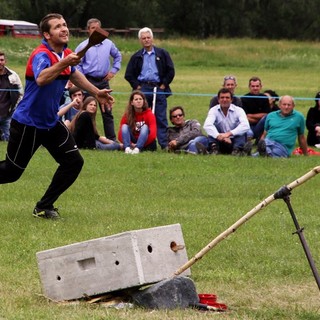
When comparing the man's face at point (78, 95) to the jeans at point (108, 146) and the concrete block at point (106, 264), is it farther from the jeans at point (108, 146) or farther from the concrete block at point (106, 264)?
the concrete block at point (106, 264)

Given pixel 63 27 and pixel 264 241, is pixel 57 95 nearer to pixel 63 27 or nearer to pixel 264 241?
pixel 63 27

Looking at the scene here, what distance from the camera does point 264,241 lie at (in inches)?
377

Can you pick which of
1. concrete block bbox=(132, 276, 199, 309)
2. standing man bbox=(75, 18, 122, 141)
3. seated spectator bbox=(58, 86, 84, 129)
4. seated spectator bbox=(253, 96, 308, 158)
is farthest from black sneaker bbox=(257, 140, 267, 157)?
concrete block bbox=(132, 276, 199, 309)

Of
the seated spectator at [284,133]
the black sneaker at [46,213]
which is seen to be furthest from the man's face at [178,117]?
the black sneaker at [46,213]

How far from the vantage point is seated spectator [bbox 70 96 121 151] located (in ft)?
55.1

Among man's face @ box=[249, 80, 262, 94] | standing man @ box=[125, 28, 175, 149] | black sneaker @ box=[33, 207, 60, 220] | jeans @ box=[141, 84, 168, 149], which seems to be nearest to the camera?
black sneaker @ box=[33, 207, 60, 220]

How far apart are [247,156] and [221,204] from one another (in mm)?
4698

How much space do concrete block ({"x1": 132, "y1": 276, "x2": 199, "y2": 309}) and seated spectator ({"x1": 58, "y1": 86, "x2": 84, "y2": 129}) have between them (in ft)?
32.8

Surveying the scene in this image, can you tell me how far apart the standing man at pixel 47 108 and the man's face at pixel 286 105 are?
7301mm

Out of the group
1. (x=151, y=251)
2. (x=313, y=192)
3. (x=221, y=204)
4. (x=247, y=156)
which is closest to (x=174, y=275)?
(x=151, y=251)

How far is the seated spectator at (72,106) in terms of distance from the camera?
17031 millimetres

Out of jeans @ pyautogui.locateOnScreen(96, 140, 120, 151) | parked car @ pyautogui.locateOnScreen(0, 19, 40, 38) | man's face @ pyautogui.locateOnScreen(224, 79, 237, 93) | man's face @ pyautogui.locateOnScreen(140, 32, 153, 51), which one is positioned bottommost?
parked car @ pyautogui.locateOnScreen(0, 19, 40, 38)

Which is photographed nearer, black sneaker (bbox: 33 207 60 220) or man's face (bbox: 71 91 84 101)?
black sneaker (bbox: 33 207 60 220)

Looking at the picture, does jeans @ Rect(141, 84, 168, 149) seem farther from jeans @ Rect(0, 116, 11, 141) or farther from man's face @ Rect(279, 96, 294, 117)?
jeans @ Rect(0, 116, 11, 141)
